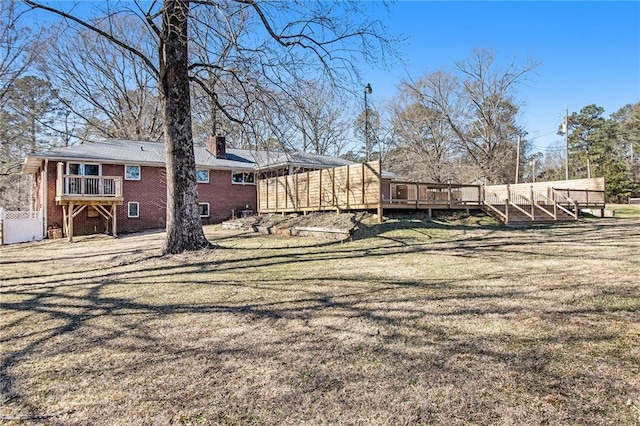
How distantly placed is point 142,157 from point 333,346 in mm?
19545

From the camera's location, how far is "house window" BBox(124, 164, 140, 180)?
64.3 ft

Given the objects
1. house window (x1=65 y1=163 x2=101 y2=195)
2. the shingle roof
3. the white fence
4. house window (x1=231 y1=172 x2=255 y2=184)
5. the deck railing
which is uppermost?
the shingle roof

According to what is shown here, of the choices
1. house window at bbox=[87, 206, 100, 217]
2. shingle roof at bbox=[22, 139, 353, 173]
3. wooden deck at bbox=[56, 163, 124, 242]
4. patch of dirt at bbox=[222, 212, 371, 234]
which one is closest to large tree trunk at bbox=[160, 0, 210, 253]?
patch of dirt at bbox=[222, 212, 371, 234]

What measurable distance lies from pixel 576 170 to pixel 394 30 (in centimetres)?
4646

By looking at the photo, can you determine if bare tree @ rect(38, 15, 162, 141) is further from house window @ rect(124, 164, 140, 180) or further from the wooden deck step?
the wooden deck step

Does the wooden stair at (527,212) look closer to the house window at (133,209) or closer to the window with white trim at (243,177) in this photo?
the window with white trim at (243,177)

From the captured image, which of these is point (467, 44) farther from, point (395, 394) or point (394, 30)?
point (395, 394)

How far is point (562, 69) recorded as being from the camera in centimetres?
2284

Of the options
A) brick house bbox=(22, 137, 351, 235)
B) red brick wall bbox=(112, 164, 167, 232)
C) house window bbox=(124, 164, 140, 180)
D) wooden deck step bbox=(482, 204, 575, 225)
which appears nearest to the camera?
wooden deck step bbox=(482, 204, 575, 225)

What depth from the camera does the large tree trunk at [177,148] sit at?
29.9 feet

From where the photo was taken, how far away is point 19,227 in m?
16.8

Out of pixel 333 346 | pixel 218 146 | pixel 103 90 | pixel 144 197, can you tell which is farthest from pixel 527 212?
pixel 103 90

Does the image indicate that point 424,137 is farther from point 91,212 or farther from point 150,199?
point 91,212

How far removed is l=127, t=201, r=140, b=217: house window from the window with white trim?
213 inches
